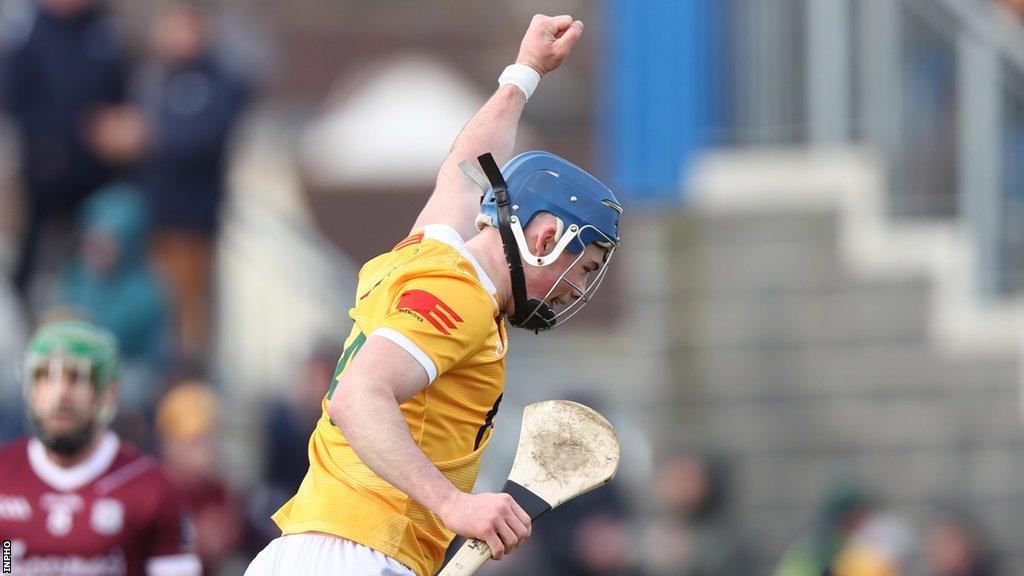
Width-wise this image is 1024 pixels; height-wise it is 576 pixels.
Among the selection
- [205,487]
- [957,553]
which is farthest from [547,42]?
[957,553]

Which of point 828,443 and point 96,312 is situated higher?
point 96,312

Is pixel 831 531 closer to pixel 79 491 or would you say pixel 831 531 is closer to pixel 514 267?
pixel 79 491

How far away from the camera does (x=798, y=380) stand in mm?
13102

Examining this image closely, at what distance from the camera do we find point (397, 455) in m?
4.75

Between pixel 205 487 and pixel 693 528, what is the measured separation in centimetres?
322

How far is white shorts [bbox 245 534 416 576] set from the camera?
500 cm

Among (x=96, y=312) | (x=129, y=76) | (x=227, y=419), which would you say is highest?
(x=129, y=76)

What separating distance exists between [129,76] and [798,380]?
4.71 m

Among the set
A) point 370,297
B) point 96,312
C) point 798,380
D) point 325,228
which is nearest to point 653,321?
point 798,380

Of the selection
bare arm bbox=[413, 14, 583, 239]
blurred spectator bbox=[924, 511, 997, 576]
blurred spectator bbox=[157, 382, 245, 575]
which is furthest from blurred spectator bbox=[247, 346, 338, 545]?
bare arm bbox=[413, 14, 583, 239]

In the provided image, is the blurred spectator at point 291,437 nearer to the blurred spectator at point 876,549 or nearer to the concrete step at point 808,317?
the concrete step at point 808,317

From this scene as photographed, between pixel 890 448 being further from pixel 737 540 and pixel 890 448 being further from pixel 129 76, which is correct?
pixel 129 76

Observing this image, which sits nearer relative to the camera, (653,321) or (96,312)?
(96,312)

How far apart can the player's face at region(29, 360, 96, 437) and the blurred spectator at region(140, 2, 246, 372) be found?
5.06 meters
